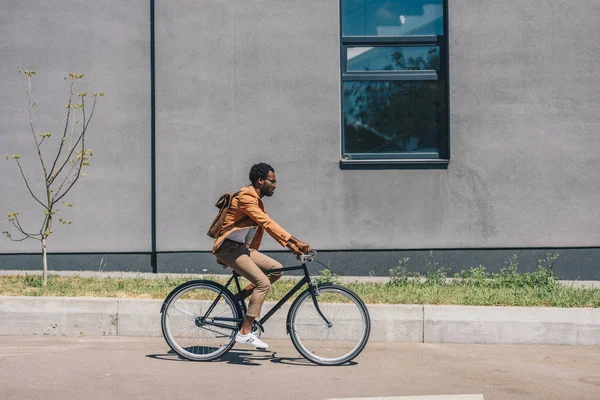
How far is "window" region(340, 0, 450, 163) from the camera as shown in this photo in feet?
40.1

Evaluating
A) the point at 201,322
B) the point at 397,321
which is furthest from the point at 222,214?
the point at 397,321

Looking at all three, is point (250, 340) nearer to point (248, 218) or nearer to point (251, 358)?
point (251, 358)

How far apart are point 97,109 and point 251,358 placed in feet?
19.6

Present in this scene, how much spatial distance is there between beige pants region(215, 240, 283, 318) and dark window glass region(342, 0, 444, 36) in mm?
5824

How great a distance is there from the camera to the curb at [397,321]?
8.21 m

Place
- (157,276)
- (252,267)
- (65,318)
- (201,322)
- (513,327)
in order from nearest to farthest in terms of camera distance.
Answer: (252,267) → (201,322) → (513,327) → (65,318) → (157,276)

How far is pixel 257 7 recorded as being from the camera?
1204 cm

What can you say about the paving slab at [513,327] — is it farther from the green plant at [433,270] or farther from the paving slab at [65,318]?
the paving slab at [65,318]

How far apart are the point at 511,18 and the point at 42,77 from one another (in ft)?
22.6

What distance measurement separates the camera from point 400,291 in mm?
9609

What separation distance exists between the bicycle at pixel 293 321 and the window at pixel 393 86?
518 cm

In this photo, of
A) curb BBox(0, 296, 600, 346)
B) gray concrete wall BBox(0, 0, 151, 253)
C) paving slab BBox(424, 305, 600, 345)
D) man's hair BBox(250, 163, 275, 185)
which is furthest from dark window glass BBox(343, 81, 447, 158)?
man's hair BBox(250, 163, 275, 185)

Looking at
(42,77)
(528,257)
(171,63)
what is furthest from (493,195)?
(42,77)

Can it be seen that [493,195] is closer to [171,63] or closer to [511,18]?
[511,18]
